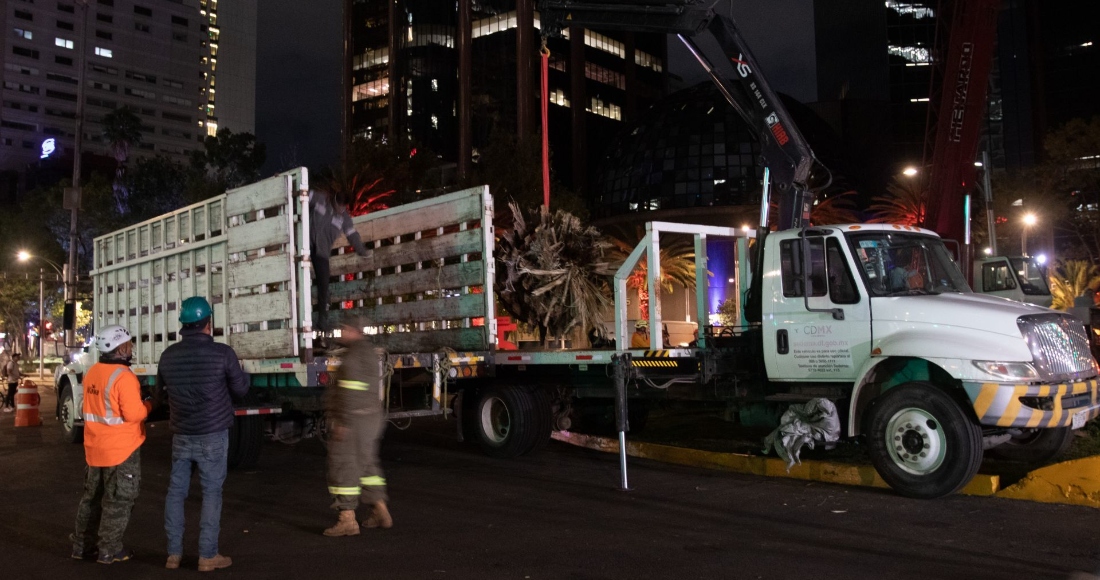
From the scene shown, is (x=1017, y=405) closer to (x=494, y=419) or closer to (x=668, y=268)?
(x=494, y=419)

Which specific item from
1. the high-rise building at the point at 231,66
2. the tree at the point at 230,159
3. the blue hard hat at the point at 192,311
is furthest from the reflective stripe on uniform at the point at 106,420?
the high-rise building at the point at 231,66

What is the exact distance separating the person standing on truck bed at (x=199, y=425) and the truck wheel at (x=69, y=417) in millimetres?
9046

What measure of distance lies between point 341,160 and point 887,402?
33086mm

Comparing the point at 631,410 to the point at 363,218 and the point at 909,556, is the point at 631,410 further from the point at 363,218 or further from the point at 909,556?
the point at 909,556

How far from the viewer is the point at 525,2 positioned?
7656 cm

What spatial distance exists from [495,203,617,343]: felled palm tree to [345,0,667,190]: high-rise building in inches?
2327

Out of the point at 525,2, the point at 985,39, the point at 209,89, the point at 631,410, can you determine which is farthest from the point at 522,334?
the point at 209,89

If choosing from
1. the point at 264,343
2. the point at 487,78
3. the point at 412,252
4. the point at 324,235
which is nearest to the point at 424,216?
the point at 412,252

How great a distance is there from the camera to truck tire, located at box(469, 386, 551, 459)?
1138cm

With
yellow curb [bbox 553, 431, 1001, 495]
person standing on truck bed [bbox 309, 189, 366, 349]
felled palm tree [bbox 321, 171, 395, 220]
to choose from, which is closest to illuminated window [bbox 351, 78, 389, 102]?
felled palm tree [bbox 321, 171, 395, 220]

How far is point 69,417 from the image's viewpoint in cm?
1428

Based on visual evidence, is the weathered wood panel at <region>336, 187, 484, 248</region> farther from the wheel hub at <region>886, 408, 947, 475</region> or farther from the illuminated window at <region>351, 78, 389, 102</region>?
the illuminated window at <region>351, 78, 389, 102</region>

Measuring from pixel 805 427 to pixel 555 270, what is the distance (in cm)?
502

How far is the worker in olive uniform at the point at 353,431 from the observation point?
6.92 meters
